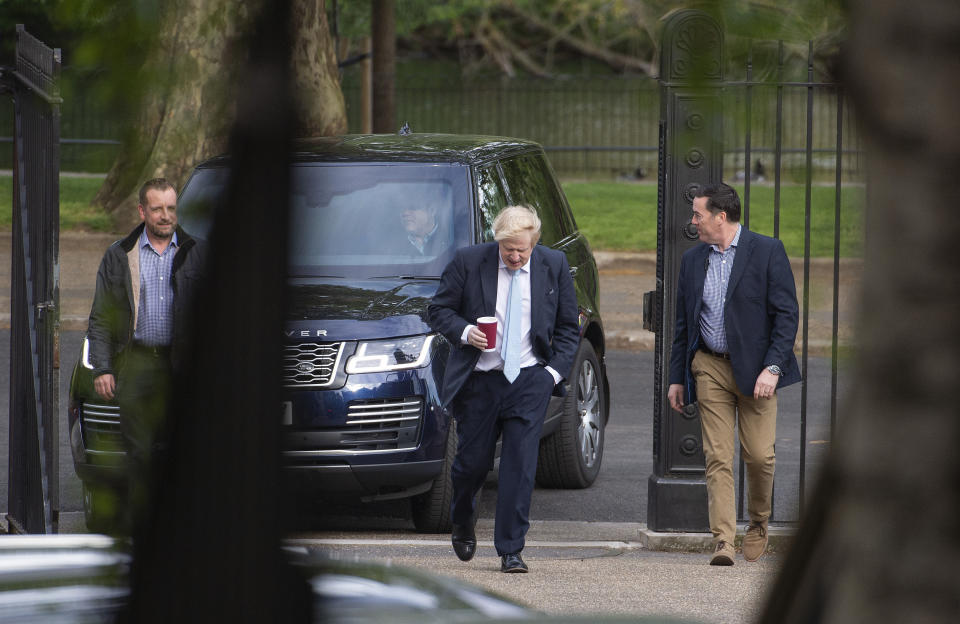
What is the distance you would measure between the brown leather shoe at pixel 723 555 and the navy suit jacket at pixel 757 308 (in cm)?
77

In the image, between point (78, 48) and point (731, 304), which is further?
point (731, 304)

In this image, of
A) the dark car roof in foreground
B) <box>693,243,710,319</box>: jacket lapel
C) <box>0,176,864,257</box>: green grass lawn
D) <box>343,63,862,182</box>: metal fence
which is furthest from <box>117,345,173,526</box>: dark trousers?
<box>343,63,862,182</box>: metal fence

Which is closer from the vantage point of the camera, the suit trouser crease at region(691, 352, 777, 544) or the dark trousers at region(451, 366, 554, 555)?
the dark trousers at region(451, 366, 554, 555)

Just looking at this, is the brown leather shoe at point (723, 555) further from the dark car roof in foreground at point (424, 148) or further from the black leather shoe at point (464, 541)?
the dark car roof in foreground at point (424, 148)

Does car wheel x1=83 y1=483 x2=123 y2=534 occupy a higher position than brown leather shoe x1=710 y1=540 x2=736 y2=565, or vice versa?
car wheel x1=83 y1=483 x2=123 y2=534

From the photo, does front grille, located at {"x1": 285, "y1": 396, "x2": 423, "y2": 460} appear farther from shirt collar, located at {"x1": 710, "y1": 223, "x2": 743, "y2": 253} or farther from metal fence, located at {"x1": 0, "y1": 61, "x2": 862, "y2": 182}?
metal fence, located at {"x1": 0, "y1": 61, "x2": 862, "y2": 182}

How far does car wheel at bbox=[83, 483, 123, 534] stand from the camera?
1.96m

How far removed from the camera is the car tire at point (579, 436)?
8.34 m

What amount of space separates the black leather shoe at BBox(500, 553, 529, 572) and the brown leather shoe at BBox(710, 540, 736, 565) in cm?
96

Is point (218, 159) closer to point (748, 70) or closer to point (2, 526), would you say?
point (748, 70)

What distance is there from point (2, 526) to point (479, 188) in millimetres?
3174

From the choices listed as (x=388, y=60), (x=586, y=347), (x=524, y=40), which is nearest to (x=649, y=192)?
(x=388, y=60)

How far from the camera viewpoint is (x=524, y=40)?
31250 millimetres

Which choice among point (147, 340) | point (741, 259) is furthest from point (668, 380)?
point (147, 340)
